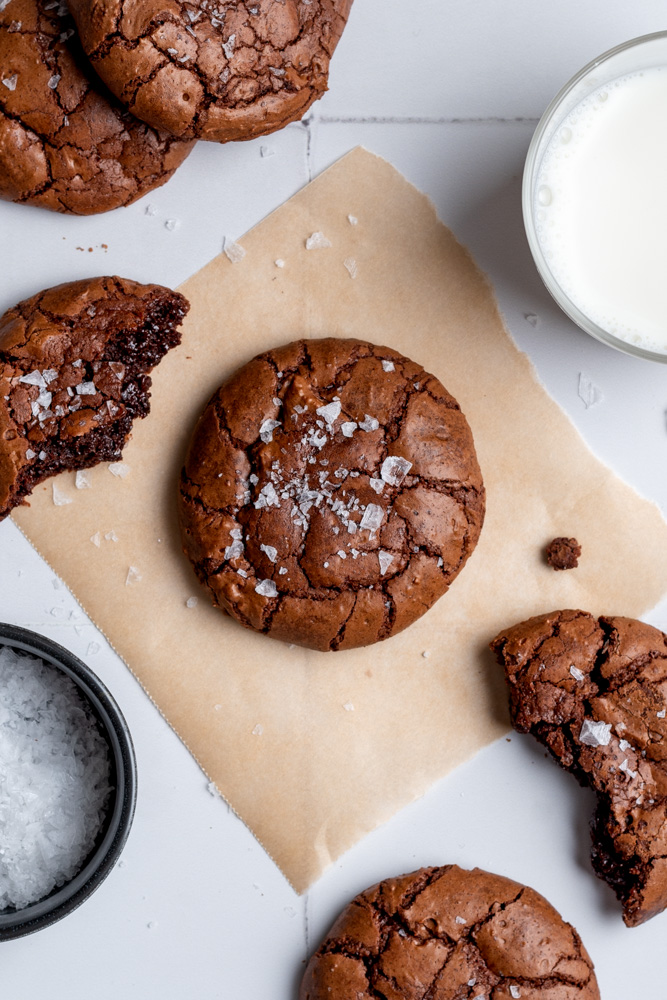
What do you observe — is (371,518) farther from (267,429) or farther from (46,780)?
(46,780)

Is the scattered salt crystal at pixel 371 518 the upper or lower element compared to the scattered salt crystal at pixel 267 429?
lower

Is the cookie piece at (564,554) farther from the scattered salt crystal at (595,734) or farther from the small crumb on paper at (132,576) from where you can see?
the small crumb on paper at (132,576)

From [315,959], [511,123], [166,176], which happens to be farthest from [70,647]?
[511,123]

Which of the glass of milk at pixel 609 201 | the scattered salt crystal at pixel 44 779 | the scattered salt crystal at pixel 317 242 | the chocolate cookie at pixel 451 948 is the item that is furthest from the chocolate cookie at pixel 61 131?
the chocolate cookie at pixel 451 948

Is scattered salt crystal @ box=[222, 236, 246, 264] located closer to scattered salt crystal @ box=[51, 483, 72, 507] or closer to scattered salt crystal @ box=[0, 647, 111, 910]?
scattered salt crystal @ box=[51, 483, 72, 507]

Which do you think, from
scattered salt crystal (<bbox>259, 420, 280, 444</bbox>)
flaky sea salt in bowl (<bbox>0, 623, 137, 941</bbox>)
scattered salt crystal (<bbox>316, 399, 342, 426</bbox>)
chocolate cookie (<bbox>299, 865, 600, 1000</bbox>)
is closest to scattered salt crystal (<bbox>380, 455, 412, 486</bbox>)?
scattered salt crystal (<bbox>316, 399, 342, 426</bbox>)
